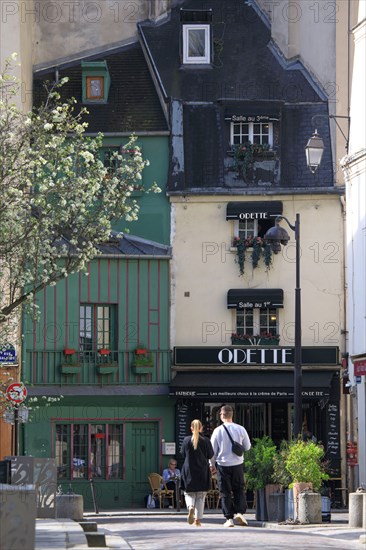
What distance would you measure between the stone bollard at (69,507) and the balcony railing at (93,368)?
52.3ft

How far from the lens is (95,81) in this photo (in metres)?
45.2

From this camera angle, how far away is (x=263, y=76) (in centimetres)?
4522

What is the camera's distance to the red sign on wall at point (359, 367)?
34000mm

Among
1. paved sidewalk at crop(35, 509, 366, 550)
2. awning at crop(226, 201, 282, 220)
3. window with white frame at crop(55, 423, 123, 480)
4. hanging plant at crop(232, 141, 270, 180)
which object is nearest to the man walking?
paved sidewalk at crop(35, 509, 366, 550)

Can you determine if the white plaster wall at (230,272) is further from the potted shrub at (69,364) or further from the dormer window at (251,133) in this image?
the potted shrub at (69,364)

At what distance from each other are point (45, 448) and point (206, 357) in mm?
5161

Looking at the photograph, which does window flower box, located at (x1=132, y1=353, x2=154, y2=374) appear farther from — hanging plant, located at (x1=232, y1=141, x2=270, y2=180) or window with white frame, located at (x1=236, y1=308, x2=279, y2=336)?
hanging plant, located at (x1=232, y1=141, x2=270, y2=180)

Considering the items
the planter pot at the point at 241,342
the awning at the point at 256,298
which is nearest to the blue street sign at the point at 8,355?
the planter pot at the point at 241,342

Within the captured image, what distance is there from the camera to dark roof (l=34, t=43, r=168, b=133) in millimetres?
44031

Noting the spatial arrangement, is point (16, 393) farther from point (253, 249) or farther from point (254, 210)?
point (254, 210)

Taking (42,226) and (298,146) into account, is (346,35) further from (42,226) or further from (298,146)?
(42,226)

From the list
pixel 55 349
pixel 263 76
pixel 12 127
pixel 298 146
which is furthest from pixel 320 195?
pixel 12 127

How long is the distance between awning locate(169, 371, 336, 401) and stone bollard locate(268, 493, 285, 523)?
13.8 m

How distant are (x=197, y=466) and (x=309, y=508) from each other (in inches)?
161
